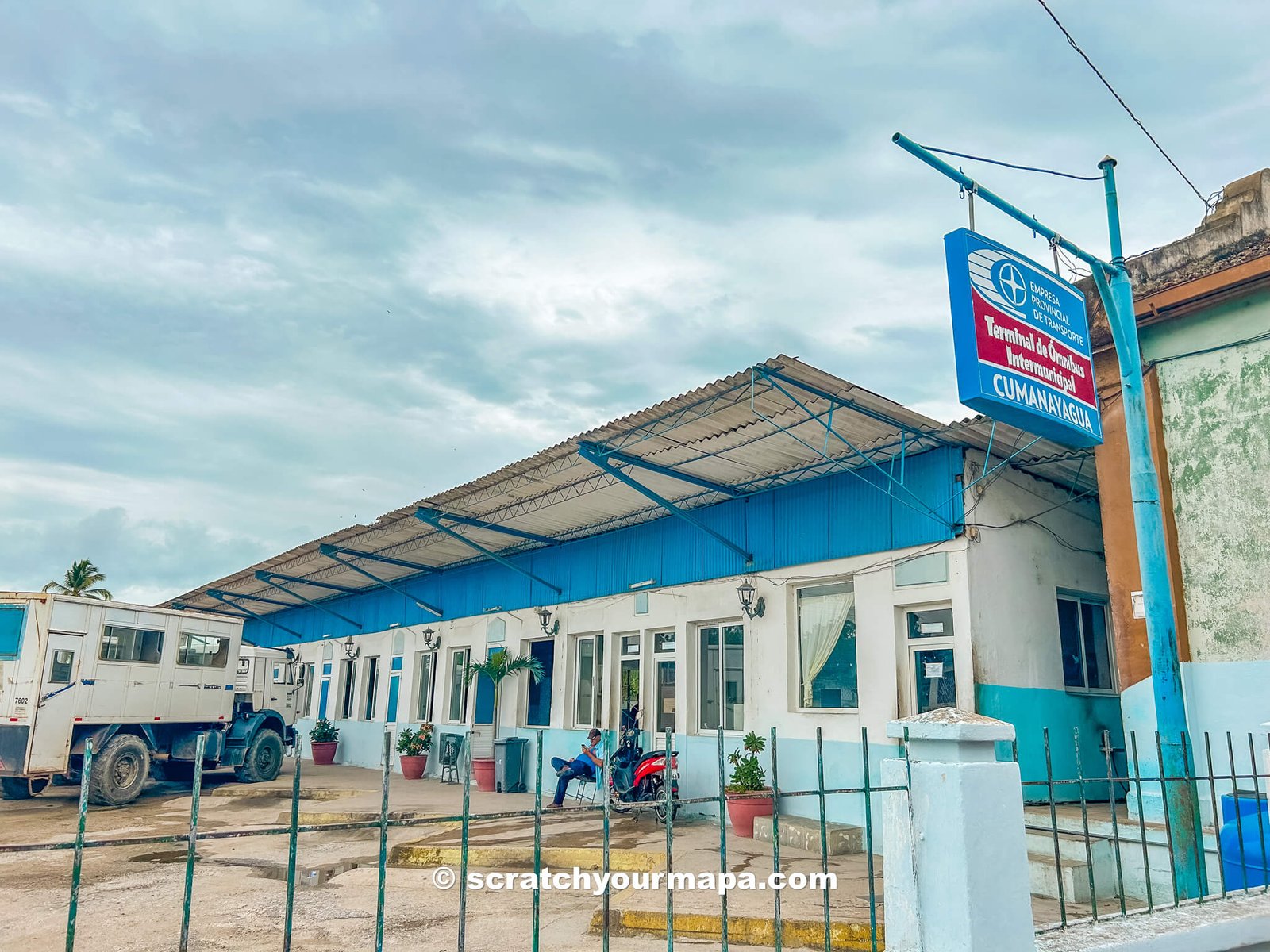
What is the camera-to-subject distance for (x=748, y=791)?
10906 millimetres

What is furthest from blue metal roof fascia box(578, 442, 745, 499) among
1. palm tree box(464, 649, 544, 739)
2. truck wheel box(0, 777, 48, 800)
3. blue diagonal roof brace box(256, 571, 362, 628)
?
blue diagonal roof brace box(256, 571, 362, 628)

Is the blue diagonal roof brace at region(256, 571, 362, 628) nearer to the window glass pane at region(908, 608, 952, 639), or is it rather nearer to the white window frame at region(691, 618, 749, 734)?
the white window frame at region(691, 618, 749, 734)

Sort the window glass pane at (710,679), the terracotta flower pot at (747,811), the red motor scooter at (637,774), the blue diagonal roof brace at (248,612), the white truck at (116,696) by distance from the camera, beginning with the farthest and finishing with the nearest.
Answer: the blue diagonal roof brace at (248,612)
the window glass pane at (710,679)
the white truck at (116,696)
the red motor scooter at (637,774)
the terracotta flower pot at (747,811)

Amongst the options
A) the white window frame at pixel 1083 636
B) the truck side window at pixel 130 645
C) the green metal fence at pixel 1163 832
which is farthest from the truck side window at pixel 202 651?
the white window frame at pixel 1083 636

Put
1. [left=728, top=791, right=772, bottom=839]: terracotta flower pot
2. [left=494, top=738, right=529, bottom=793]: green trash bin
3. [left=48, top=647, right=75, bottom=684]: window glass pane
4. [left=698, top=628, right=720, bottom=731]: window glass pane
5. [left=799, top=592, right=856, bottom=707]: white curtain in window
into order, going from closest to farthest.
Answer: [left=728, top=791, right=772, bottom=839]: terracotta flower pot, [left=799, top=592, right=856, bottom=707]: white curtain in window, [left=48, top=647, right=75, bottom=684]: window glass pane, [left=698, top=628, right=720, bottom=731]: window glass pane, [left=494, top=738, right=529, bottom=793]: green trash bin

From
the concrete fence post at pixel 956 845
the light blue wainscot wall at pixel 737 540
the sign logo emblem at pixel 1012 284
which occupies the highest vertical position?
the sign logo emblem at pixel 1012 284

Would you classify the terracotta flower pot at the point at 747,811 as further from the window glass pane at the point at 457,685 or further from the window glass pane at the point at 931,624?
the window glass pane at the point at 457,685

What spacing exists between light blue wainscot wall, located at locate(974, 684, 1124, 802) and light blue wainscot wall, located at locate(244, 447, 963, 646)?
6.65ft

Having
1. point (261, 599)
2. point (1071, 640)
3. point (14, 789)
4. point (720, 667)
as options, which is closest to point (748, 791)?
point (720, 667)

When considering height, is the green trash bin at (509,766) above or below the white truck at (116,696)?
below

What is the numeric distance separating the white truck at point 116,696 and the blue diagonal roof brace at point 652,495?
6.16 m

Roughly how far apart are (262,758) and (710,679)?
1007cm

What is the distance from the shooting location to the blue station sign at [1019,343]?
6.59 metres

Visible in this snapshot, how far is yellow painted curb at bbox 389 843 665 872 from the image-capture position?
9.53 metres
